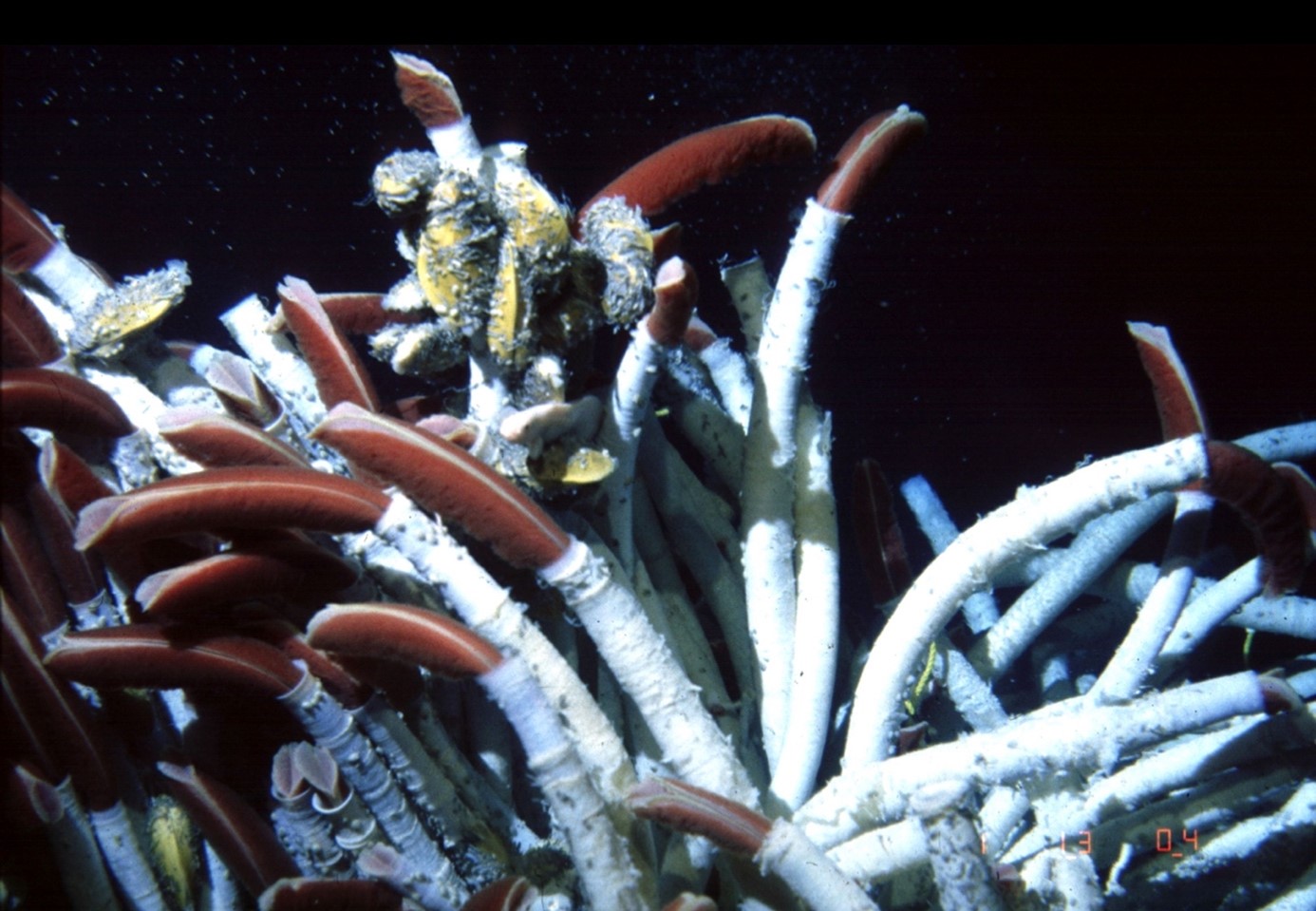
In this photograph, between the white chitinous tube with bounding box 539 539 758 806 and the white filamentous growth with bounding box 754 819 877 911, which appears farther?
the white chitinous tube with bounding box 539 539 758 806

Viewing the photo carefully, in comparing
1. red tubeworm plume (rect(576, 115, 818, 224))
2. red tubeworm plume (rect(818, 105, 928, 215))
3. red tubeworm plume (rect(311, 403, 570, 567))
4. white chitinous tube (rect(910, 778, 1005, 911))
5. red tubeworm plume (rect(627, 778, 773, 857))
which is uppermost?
red tubeworm plume (rect(576, 115, 818, 224))

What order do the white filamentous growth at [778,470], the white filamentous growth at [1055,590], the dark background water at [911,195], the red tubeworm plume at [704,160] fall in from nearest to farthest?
1. the red tubeworm plume at [704,160]
2. the white filamentous growth at [778,470]
3. the white filamentous growth at [1055,590]
4. the dark background water at [911,195]

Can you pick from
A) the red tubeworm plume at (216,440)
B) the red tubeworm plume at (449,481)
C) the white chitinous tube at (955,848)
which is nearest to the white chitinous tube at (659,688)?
the red tubeworm plume at (449,481)

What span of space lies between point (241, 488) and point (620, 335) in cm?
106

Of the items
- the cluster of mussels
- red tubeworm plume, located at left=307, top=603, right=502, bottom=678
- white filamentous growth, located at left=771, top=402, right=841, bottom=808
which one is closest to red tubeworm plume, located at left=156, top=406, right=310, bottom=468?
the cluster of mussels

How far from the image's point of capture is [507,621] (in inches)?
50.5

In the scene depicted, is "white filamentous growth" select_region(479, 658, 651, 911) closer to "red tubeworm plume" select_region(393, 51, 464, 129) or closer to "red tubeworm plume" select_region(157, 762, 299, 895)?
"red tubeworm plume" select_region(157, 762, 299, 895)

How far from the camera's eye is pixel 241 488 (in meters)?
1.14

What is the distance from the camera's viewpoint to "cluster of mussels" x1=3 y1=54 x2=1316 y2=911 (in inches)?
47.7

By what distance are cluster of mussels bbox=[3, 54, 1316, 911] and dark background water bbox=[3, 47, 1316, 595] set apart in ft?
3.86

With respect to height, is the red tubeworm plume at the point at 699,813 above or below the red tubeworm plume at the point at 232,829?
below

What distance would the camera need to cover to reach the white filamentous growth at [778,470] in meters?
A: 1.64

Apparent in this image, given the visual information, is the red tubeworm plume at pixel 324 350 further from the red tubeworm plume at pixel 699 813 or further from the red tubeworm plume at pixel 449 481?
the red tubeworm plume at pixel 699 813

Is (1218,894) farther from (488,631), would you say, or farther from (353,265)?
(353,265)
